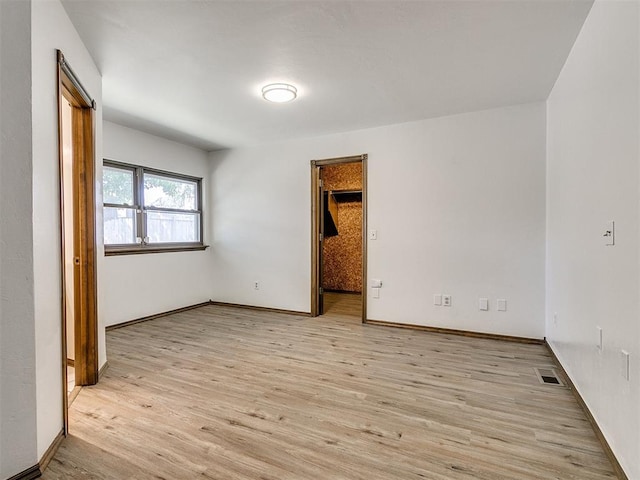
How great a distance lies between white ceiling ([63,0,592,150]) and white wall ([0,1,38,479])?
2.14 feet

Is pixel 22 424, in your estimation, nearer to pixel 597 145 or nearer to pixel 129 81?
pixel 129 81

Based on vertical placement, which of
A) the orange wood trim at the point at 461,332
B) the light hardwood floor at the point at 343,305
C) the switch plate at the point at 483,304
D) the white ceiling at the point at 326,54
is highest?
the white ceiling at the point at 326,54

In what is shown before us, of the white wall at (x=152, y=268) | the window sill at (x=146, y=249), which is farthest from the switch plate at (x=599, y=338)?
the window sill at (x=146, y=249)

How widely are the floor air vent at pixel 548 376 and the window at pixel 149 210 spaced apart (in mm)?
4513

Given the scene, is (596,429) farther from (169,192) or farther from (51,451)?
(169,192)

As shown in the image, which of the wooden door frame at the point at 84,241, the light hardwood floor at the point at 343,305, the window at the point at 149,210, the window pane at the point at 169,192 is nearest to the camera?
the wooden door frame at the point at 84,241

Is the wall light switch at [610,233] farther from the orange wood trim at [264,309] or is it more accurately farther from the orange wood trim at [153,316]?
the orange wood trim at [153,316]

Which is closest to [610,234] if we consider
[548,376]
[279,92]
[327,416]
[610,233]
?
[610,233]

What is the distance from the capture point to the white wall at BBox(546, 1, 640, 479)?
143cm

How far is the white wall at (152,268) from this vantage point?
3953mm

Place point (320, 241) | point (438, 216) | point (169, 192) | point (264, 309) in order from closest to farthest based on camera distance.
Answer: point (438, 216)
point (320, 241)
point (169, 192)
point (264, 309)

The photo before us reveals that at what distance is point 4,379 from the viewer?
143 cm

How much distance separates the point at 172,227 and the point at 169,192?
0.52m

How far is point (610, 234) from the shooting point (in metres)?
1.66
